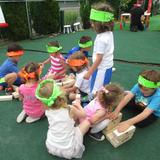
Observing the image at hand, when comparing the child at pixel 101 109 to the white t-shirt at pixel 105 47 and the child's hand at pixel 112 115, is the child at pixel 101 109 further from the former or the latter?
the white t-shirt at pixel 105 47

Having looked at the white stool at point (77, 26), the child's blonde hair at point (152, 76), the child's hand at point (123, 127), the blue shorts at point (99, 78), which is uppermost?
the child's blonde hair at point (152, 76)

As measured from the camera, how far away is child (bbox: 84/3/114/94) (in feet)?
7.78

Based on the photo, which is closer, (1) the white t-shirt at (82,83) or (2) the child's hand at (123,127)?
(2) the child's hand at (123,127)

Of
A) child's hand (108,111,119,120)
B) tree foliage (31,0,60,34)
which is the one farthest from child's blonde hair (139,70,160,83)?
tree foliage (31,0,60,34)

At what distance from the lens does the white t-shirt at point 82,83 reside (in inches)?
114

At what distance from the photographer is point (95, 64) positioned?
253 cm

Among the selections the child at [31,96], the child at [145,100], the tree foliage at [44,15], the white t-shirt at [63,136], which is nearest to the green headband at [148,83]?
the child at [145,100]

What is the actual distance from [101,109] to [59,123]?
53cm

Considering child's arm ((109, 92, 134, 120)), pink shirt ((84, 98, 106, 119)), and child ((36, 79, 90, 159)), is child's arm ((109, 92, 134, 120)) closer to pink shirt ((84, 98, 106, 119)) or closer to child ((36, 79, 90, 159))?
pink shirt ((84, 98, 106, 119))

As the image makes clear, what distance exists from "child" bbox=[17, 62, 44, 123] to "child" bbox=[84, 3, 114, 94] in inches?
25.2

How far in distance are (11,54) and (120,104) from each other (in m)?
1.81

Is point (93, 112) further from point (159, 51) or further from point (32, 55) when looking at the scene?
point (159, 51)

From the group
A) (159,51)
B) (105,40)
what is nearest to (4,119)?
(105,40)

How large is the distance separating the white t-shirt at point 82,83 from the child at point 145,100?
63cm
